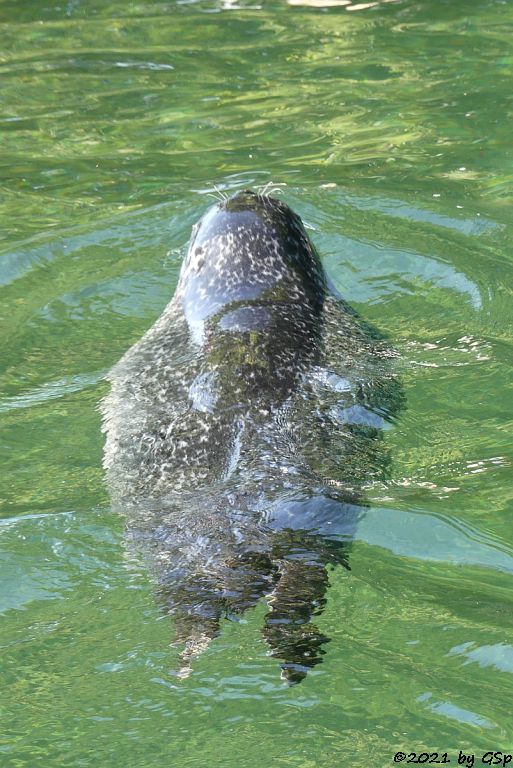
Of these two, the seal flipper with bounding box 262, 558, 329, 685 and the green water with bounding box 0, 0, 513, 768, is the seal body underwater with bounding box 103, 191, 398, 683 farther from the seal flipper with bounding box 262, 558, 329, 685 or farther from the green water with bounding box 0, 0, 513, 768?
the green water with bounding box 0, 0, 513, 768

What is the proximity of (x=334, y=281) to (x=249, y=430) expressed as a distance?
9.13ft

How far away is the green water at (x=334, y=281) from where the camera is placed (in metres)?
4.29

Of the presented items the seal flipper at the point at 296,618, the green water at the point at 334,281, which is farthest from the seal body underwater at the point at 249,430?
the green water at the point at 334,281

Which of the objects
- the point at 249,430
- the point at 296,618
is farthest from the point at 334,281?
the point at 296,618

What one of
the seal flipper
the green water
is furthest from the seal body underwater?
the green water

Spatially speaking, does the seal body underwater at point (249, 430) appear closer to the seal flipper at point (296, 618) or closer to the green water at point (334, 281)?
the seal flipper at point (296, 618)

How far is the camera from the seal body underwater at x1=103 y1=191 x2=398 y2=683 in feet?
15.7

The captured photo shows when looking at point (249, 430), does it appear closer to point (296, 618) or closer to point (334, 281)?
point (296, 618)

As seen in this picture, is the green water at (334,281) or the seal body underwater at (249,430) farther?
the seal body underwater at (249,430)

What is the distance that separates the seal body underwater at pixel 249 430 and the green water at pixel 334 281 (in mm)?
124

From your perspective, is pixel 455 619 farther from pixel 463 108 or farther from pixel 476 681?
pixel 463 108

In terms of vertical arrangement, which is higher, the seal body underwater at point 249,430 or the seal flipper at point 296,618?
the seal body underwater at point 249,430

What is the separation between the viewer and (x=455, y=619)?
4.78m

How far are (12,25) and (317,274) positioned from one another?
8069 millimetres
